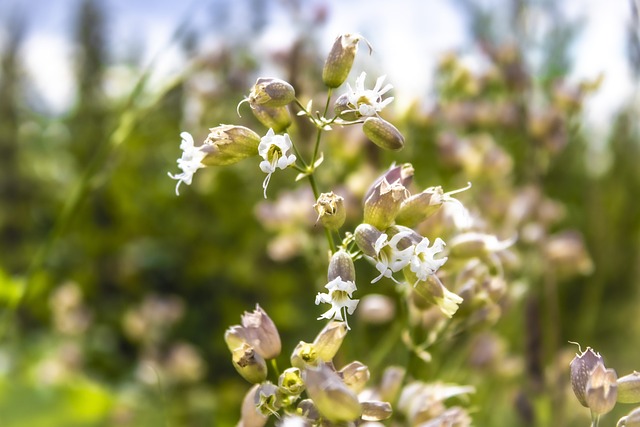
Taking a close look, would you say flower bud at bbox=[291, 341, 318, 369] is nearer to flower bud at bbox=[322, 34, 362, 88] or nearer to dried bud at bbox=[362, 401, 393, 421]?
dried bud at bbox=[362, 401, 393, 421]

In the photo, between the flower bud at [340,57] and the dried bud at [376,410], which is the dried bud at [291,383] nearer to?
the dried bud at [376,410]

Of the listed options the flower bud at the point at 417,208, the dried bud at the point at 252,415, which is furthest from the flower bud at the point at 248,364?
the flower bud at the point at 417,208

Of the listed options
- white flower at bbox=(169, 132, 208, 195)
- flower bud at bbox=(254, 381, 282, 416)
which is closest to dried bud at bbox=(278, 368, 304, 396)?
flower bud at bbox=(254, 381, 282, 416)

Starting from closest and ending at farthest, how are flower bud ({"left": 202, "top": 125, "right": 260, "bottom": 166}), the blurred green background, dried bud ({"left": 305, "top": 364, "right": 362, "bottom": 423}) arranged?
dried bud ({"left": 305, "top": 364, "right": 362, "bottom": 423}) < flower bud ({"left": 202, "top": 125, "right": 260, "bottom": 166}) < the blurred green background

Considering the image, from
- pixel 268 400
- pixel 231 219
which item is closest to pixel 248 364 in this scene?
pixel 268 400

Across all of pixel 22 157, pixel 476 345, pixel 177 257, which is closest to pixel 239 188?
pixel 177 257

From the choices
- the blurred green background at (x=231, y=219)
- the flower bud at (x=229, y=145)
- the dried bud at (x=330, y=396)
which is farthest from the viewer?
the blurred green background at (x=231, y=219)

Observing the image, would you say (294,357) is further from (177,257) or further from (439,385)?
(177,257)

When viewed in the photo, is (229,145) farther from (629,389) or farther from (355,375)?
(629,389)
